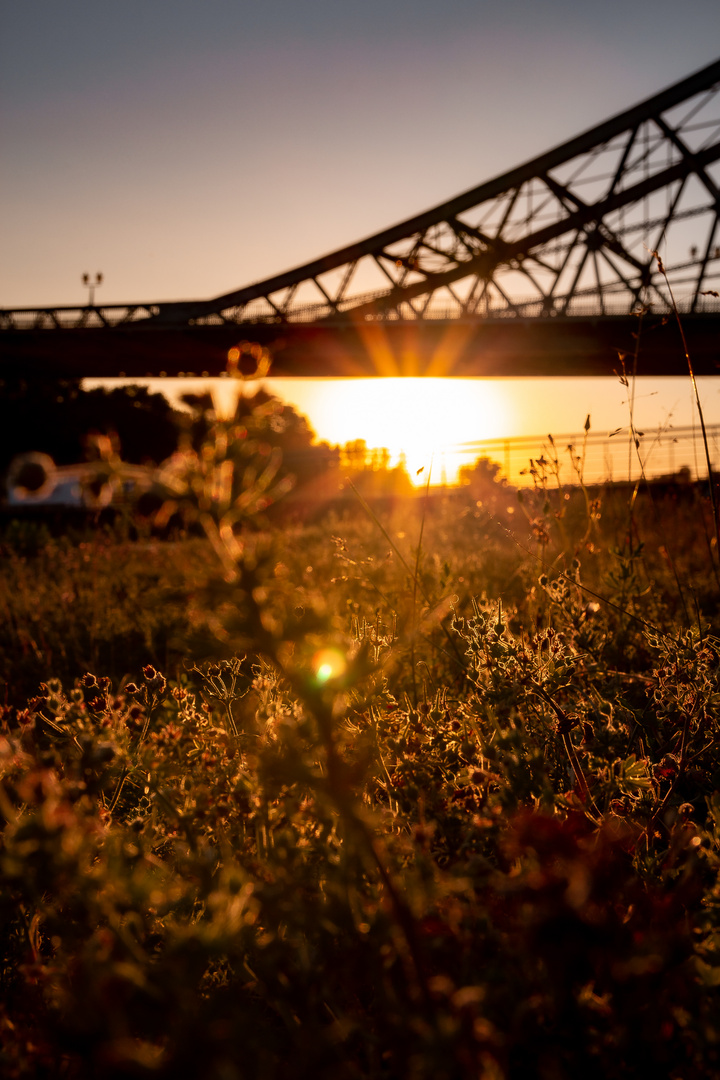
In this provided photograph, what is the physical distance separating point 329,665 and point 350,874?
0.36 meters

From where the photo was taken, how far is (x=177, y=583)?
4699mm

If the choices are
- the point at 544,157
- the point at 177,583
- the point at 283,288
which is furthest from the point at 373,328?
the point at 177,583

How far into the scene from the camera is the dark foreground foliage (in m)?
0.63

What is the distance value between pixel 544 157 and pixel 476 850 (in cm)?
2534

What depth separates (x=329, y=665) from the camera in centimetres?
68

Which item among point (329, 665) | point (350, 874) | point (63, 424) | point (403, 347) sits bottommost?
point (350, 874)

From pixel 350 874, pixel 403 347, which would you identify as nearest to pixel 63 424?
pixel 403 347

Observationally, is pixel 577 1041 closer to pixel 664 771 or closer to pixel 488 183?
pixel 664 771

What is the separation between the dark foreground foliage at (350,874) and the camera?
2.06ft

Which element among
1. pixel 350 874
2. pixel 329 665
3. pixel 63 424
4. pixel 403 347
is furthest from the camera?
pixel 63 424

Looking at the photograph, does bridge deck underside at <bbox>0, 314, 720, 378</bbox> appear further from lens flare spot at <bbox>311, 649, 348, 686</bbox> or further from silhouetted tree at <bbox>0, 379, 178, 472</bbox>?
lens flare spot at <bbox>311, 649, 348, 686</bbox>

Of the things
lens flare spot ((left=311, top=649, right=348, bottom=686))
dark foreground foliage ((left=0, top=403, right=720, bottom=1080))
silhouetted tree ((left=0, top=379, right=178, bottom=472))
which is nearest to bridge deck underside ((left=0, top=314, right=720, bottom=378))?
silhouetted tree ((left=0, top=379, right=178, bottom=472))

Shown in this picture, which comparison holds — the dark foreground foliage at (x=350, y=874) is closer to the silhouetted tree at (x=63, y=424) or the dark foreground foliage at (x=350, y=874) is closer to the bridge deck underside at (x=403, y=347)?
the bridge deck underside at (x=403, y=347)

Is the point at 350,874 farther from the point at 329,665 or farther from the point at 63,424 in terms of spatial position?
the point at 63,424
